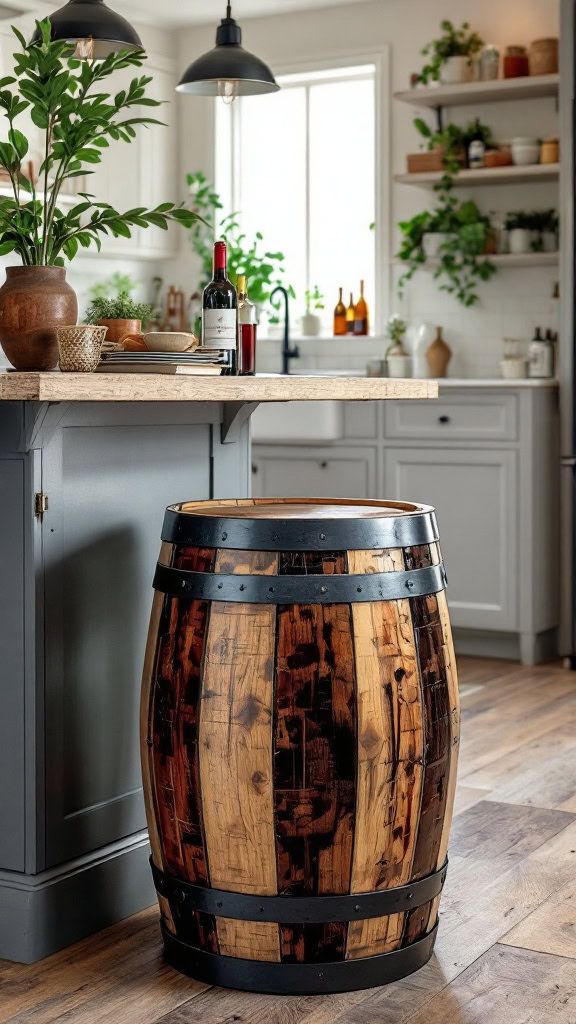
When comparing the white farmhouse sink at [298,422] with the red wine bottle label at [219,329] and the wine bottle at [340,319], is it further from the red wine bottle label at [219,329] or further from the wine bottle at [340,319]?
the red wine bottle label at [219,329]

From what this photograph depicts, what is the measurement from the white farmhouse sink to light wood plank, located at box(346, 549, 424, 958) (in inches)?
114

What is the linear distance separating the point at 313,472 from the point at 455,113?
1.62 metres

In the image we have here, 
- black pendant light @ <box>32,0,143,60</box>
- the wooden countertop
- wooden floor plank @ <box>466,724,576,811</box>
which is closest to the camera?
the wooden countertop

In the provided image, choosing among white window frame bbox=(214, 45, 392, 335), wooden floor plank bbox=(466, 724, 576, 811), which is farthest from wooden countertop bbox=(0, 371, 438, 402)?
white window frame bbox=(214, 45, 392, 335)

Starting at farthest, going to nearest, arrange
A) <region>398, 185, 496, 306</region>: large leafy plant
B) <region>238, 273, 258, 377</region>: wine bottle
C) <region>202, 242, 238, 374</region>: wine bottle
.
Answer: <region>398, 185, 496, 306</region>: large leafy plant < <region>238, 273, 258, 377</region>: wine bottle < <region>202, 242, 238, 374</region>: wine bottle

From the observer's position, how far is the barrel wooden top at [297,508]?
78.4 inches

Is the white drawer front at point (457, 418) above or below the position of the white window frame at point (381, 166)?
below

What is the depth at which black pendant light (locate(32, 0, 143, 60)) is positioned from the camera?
334 centimetres

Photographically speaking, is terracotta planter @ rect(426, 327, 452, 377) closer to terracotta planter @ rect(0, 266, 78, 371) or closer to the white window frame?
the white window frame

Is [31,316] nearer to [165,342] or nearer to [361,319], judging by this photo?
[165,342]

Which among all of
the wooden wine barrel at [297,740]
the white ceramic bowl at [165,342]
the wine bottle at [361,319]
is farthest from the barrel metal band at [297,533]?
the wine bottle at [361,319]

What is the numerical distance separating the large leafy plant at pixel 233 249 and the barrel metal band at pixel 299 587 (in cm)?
394

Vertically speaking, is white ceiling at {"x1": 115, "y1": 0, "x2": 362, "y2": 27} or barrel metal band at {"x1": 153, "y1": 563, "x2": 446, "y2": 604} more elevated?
white ceiling at {"x1": 115, "y1": 0, "x2": 362, "y2": 27}

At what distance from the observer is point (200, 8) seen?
5.63 metres
